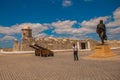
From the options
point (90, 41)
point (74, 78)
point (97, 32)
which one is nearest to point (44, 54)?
point (97, 32)

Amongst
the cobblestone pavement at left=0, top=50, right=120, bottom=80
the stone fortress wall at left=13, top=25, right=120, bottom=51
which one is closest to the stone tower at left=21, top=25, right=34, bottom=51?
the stone fortress wall at left=13, top=25, right=120, bottom=51

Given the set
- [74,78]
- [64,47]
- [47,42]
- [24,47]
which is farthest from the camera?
[64,47]

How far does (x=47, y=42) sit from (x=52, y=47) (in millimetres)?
1767

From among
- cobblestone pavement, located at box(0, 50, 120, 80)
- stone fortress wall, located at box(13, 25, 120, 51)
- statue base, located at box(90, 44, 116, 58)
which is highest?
stone fortress wall, located at box(13, 25, 120, 51)

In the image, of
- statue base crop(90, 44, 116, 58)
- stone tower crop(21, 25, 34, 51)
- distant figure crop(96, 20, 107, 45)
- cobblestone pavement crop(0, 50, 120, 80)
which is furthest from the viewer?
stone tower crop(21, 25, 34, 51)

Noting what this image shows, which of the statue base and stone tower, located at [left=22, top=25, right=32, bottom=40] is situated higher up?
stone tower, located at [left=22, top=25, right=32, bottom=40]

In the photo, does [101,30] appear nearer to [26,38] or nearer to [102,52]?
[102,52]

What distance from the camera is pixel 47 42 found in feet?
118

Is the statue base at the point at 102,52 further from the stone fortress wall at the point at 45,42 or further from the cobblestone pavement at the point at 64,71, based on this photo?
the stone fortress wall at the point at 45,42

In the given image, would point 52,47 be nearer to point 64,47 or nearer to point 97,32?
point 64,47

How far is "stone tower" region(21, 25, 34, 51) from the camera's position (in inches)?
1283

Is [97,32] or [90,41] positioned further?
[90,41]

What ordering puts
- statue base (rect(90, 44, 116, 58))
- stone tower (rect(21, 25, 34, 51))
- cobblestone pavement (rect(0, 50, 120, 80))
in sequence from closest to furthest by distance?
cobblestone pavement (rect(0, 50, 120, 80)) < statue base (rect(90, 44, 116, 58)) < stone tower (rect(21, 25, 34, 51))

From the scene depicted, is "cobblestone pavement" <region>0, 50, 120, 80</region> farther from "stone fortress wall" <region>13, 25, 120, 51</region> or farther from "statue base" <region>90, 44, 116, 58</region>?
"stone fortress wall" <region>13, 25, 120, 51</region>
